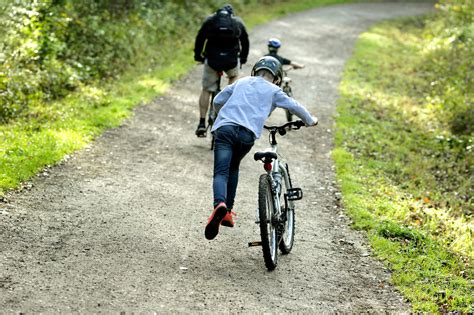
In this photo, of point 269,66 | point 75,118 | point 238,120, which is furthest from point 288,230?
point 75,118

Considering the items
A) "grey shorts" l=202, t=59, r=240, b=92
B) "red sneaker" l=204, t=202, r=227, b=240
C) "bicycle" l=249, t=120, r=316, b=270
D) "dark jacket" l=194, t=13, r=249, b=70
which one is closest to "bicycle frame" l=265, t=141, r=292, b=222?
"bicycle" l=249, t=120, r=316, b=270

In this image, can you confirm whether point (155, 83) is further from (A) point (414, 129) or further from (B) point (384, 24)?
(B) point (384, 24)

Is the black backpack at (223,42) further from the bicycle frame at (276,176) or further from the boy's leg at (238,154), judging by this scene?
the boy's leg at (238,154)

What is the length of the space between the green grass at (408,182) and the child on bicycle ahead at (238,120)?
84.4 inches

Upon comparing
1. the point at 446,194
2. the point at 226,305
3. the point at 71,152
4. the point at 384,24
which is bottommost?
the point at 384,24

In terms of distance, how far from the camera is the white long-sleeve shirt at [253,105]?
661 cm

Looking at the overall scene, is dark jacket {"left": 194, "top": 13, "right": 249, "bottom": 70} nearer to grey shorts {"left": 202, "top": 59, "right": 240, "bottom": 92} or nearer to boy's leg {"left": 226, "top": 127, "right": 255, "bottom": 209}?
grey shorts {"left": 202, "top": 59, "right": 240, "bottom": 92}

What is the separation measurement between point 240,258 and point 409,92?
1259cm

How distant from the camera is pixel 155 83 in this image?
15.7 m

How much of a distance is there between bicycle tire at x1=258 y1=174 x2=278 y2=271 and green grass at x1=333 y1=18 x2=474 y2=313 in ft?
4.60

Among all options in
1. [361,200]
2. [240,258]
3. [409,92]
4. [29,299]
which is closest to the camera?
[29,299]

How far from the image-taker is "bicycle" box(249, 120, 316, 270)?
6391 mm

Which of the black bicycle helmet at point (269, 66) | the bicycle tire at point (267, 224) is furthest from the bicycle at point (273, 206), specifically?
the black bicycle helmet at point (269, 66)

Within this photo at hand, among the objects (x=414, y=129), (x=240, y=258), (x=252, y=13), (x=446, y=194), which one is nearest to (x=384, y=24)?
(x=252, y=13)
